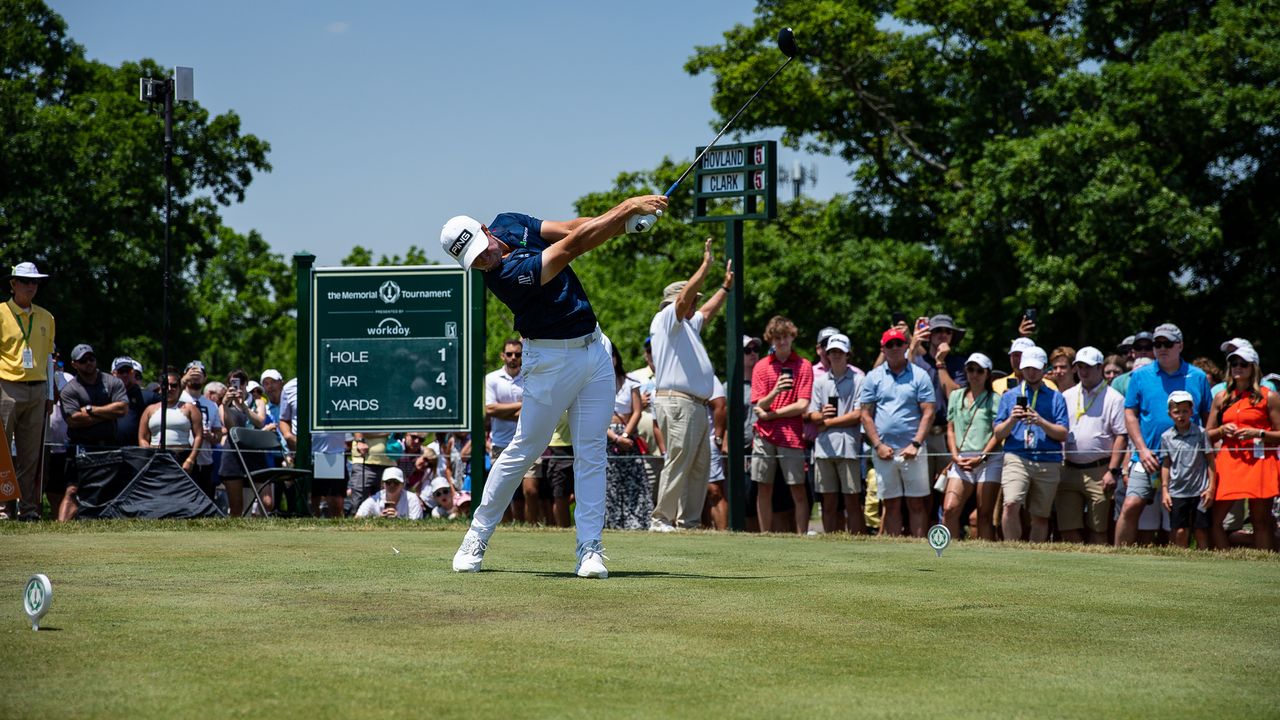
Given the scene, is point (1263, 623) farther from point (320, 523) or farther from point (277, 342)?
point (277, 342)

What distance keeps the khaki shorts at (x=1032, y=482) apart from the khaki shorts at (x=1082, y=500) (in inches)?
8.8

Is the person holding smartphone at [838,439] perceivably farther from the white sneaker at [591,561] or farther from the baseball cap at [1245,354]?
the white sneaker at [591,561]

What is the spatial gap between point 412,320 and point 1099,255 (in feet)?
63.5

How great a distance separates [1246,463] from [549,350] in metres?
6.75

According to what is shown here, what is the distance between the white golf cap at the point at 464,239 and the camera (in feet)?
25.0

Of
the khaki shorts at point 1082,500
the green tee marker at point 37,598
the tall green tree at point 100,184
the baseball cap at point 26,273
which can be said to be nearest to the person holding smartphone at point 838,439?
the khaki shorts at point 1082,500

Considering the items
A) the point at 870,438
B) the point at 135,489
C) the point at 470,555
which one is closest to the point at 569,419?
the point at 470,555

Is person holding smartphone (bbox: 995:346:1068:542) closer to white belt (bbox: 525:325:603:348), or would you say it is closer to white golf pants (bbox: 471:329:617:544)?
white golf pants (bbox: 471:329:617:544)

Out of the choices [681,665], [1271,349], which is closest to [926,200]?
[1271,349]

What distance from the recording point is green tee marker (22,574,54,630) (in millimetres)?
5414

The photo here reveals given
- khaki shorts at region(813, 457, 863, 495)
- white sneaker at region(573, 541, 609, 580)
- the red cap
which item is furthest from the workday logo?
white sneaker at region(573, 541, 609, 580)

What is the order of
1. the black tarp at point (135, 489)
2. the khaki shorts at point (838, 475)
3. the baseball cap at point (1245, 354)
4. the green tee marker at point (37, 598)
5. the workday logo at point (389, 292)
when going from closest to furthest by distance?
the green tee marker at point (37, 598) → the baseball cap at point (1245, 354) → the black tarp at point (135, 489) → the khaki shorts at point (838, 475) → the workday logo at point (389, 292)

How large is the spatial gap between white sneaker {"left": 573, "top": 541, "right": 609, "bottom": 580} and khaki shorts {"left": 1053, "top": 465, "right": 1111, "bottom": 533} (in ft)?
20.9

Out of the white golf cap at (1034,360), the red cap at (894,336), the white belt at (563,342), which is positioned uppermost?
the red cap at (894,336)
